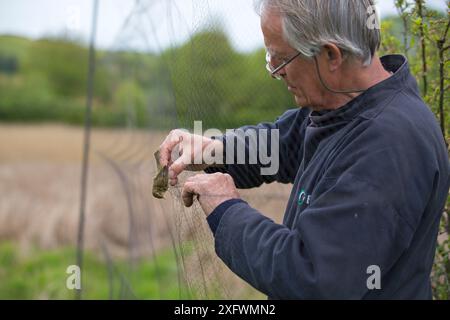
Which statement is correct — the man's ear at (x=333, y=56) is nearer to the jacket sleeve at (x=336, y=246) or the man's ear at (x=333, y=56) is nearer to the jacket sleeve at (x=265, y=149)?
the jacket sleeve at (x=336, y=246)

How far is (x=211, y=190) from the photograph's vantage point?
1.89 metres

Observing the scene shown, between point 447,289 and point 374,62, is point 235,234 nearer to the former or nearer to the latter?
point 374,62

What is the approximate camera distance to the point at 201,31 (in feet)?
8.89

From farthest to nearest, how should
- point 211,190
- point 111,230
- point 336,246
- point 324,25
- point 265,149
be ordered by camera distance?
point 111,230 → point 265,149 → point 211,190 → point 324,25 → point 336,246

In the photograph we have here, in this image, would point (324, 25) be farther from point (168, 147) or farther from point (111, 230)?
point (111, 230)

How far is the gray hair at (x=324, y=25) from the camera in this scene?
1.76m

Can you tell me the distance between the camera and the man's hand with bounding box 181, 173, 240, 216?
1878 mm

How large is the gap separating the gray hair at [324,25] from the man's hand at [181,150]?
570mm

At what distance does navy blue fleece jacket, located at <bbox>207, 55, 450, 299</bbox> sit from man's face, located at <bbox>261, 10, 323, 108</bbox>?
74mm

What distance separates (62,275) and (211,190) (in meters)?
6.06

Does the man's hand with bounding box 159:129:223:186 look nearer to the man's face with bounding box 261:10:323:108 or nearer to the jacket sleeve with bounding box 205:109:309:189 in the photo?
the jacket sleeve with bounding box 205:109:309:189

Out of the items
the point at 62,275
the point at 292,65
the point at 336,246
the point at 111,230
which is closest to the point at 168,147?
the point at 292,65

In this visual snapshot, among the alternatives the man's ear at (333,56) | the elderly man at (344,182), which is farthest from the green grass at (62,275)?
the man's ear at (333,56)

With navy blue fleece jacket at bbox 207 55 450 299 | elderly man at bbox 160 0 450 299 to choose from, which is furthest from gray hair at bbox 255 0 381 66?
navy blue fleece jacket at bbox 207 55 450 299
